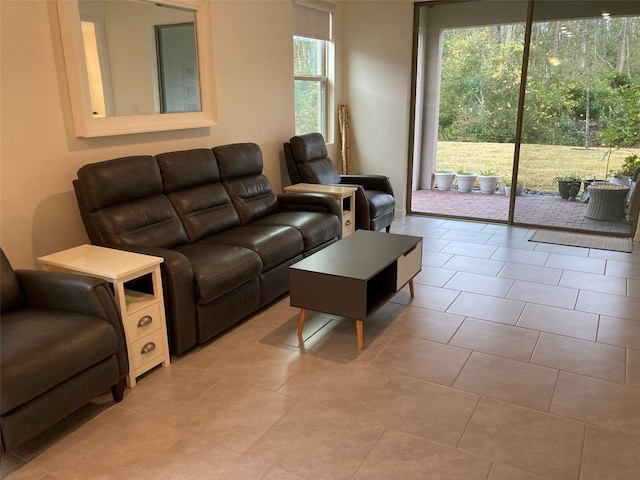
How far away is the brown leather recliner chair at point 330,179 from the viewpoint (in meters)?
4.62

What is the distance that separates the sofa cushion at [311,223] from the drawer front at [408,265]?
0.77m

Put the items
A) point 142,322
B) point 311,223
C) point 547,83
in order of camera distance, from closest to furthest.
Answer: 1. point 142,322
2. point 311,223
3. point 547,83

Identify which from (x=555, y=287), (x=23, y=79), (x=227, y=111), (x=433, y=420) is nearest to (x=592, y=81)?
(x=555, y=287)

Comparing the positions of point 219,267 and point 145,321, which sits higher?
point 219,267

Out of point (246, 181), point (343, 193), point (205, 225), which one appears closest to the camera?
point (205, 225)

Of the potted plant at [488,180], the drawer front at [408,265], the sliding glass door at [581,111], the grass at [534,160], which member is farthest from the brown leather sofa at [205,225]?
the sliding glass door at [581,111]

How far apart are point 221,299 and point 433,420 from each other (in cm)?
Answer: 134

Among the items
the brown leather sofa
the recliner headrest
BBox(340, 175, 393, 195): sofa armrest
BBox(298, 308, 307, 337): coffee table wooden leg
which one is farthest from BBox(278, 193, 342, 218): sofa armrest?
BBox(298, 308, 307, 337): coffee table wooden leg

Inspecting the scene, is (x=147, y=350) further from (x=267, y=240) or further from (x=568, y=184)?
(x=568, y=184)

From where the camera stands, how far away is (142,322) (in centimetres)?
250

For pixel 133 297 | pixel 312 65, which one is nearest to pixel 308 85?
pixel 312 65

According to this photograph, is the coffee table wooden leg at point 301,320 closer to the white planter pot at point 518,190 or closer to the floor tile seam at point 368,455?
the floor tile seam at point 368,455

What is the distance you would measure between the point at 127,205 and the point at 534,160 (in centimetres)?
413

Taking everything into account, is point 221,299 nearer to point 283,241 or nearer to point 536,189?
point 283,241
